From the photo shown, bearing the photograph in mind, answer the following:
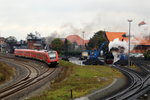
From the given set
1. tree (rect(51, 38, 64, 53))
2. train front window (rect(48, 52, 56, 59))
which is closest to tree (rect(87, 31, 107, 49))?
tree (rect(51, 38, 64, 53))

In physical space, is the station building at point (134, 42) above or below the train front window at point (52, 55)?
above

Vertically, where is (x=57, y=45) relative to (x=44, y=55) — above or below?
above

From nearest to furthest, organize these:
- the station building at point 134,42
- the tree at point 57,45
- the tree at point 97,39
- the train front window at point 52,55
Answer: the train front window at point 52,55 < the station building at point 134,42 < the tree at point 97,39 < the tree at point 57,45

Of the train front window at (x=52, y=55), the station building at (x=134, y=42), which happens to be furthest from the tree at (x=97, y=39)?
the train front window at (x=52, y=55)

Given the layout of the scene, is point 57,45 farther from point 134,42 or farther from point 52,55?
point 52,55

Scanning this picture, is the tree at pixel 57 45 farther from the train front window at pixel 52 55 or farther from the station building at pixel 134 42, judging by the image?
the train front window at pixel 52 55

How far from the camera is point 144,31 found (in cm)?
5962

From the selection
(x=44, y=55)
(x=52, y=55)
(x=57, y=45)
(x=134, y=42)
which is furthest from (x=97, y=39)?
(x=52, y=55)

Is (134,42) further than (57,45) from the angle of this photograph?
No

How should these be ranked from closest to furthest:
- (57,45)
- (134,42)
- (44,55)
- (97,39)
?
(44,55) → (134,42) → (97,39) → (57,45)

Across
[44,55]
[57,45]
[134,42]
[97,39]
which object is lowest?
[44,55]

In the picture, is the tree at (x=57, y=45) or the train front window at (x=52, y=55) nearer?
the train front window at (x=52, y=55)

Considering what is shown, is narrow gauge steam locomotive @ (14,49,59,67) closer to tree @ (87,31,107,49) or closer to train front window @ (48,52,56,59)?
train front window @ (48,52,56,59)

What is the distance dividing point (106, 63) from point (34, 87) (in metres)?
34.5
